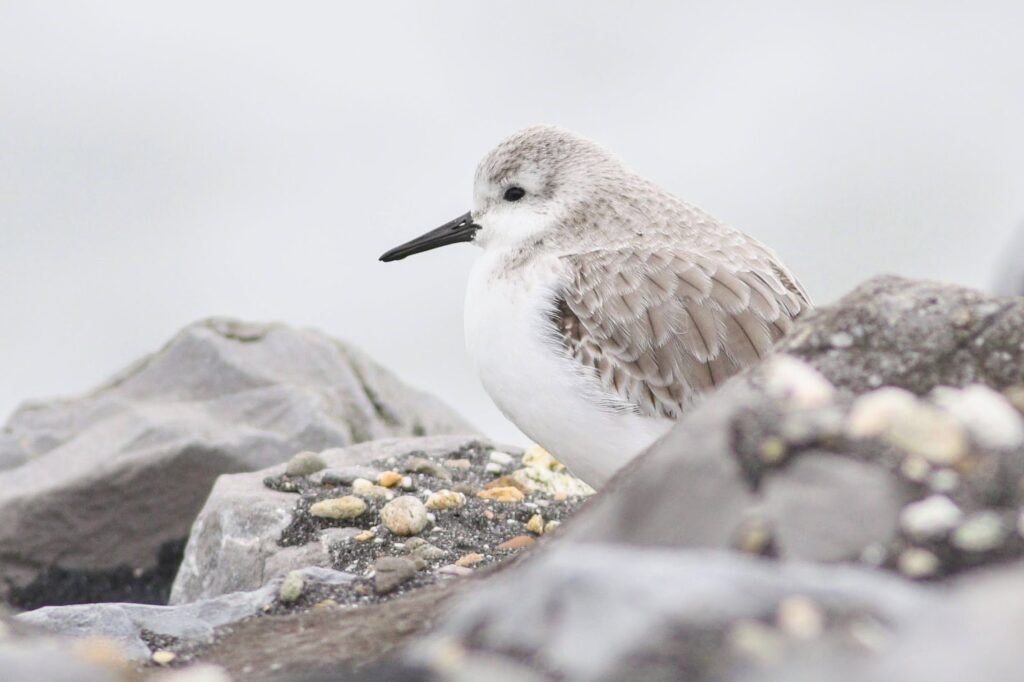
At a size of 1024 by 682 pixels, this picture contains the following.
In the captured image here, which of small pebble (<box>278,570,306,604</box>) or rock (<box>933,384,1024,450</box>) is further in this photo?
small pebble (<box>278,570,306,604</box>)

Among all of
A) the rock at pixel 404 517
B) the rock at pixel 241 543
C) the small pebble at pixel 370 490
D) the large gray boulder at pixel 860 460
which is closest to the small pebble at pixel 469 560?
the rock at pixel 404 517

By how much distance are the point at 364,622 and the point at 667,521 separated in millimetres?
1138

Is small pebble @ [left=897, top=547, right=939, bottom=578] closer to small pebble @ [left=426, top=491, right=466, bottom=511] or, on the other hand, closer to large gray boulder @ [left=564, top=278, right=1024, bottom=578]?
large gray boulder @ [left=564, top=278, right=1024, bottom=578]

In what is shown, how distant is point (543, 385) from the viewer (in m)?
5.32

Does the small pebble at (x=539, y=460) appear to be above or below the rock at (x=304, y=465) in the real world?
below

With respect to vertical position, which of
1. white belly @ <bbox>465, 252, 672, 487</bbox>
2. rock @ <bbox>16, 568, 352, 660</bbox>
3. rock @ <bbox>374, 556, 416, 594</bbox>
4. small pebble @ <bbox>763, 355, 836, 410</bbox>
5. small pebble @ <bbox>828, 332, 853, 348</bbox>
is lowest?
rock @ <bbox>16, 568, 352, 660</bbox>

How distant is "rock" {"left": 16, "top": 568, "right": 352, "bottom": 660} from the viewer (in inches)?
155

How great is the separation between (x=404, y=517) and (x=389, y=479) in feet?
A: 2.21

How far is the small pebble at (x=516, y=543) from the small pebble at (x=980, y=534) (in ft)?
9.92

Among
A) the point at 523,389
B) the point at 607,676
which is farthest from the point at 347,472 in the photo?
the point at 607,676

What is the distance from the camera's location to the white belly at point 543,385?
17.2 ft

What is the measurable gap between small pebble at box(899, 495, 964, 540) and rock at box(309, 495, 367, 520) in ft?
11.5

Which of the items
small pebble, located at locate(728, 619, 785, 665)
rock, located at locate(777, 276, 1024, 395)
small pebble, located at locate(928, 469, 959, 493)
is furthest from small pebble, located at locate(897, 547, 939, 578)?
rock, located at locate(777, 276, 1024, 395)

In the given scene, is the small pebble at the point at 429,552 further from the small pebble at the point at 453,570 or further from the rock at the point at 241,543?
the rock at the point at 241,543
